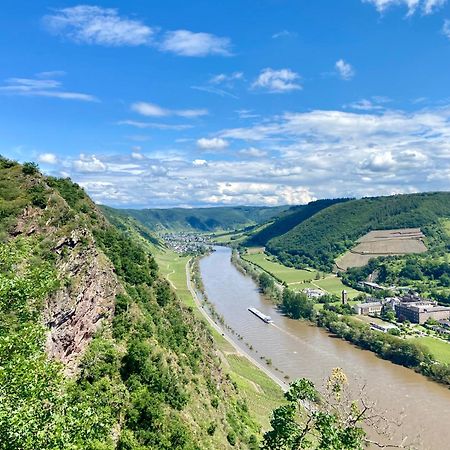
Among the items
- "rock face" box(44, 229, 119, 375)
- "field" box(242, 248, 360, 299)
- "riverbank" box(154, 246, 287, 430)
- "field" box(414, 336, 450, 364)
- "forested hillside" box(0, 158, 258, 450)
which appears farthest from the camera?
"field" box(242, 248, 360, 299)

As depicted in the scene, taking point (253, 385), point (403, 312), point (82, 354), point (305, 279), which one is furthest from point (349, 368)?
point (305, 279)

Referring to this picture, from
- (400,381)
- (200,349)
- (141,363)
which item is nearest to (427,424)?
(400,381)

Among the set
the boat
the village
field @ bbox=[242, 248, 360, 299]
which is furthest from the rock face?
field @ bbox=[242, 248, 360, 299]

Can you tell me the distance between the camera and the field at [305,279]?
5369 inches

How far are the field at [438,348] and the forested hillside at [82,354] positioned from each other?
4410cm

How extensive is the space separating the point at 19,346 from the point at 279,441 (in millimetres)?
9877

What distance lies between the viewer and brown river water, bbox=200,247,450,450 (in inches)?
Answer: 1791

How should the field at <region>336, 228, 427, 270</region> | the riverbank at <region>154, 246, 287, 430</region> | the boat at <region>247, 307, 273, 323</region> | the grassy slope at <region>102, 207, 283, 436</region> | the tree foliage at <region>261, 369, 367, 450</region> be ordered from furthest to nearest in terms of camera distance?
1. the field at <region>336, 228, 427, 270</region>
2. the boat at <region>247, 307, 273, 323</region>
3. the riverbank at <region>154, 246, 287, 430</region>
4. the grassy slope at <region>102, 207, 283, 436</region>
5. the tree foliage at <region>261, 369, 367, 450</region>

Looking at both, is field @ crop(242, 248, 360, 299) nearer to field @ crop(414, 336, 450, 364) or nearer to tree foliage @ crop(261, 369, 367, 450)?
field @ crop(414, 336, 450, 364)

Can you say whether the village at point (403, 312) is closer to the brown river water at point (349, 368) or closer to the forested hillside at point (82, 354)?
the brown river water at point (349, 368)

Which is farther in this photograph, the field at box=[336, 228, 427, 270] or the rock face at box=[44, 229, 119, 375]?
the field at box=[336, 228, 427, 270]

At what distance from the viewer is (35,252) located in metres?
23.6

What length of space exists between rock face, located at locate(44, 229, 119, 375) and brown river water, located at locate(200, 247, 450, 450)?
16.4 metres

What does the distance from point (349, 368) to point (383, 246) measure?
125 meters
